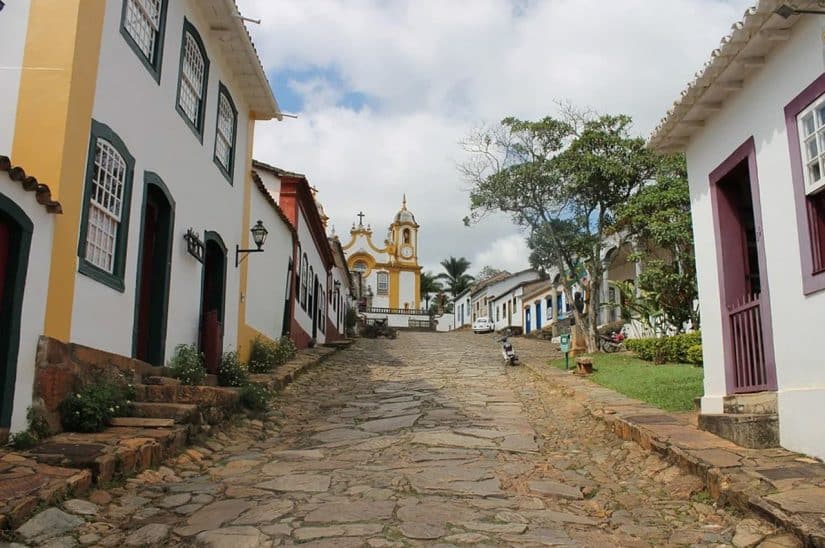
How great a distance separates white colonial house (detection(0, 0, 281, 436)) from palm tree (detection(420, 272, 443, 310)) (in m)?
57.4

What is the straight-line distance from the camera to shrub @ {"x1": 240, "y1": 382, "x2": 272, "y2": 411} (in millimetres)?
8953

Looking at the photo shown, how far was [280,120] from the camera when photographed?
1323 centimetres

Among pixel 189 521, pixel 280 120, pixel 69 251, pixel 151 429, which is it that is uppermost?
pixel 280 120

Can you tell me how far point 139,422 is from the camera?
20.8 feet

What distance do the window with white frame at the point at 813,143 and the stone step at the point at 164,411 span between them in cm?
588

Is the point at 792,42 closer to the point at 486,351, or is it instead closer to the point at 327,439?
the point at 327,439

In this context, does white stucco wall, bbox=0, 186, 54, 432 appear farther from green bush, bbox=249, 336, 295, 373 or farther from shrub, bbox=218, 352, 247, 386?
green bush, bbox=249, 336, 295, 373

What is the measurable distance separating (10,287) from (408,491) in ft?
11.1

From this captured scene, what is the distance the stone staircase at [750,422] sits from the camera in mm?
6176

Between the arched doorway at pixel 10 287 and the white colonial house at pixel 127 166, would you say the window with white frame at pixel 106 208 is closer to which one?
the white colonial house at pixel 127 166

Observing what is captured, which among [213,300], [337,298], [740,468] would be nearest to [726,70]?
[740,468]

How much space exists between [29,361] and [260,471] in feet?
6.96

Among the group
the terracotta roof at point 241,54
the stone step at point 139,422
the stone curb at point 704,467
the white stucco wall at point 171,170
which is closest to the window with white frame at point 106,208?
the white stucco wall at point 171,170

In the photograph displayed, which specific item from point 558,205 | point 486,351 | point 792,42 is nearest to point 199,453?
point 792,42
